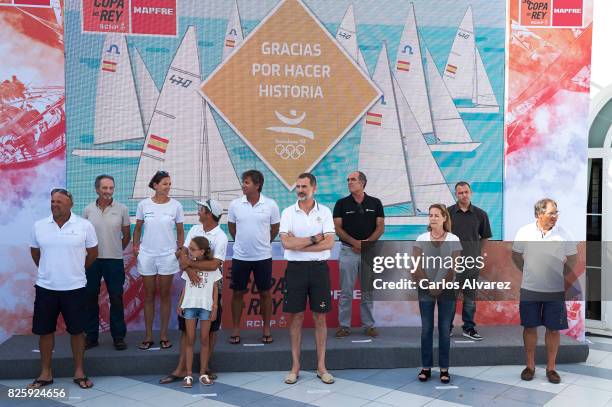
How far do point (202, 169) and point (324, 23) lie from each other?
1859mm

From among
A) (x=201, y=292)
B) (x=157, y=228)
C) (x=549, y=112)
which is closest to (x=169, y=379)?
(x=201, y=292)

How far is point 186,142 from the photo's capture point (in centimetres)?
577

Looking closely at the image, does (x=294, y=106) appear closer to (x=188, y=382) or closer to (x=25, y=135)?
(x=25, y=135)

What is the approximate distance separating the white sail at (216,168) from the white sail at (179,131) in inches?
2.6

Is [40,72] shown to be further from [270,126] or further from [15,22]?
[270,126]

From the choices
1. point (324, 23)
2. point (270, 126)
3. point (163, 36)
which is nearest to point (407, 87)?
point (324, 23)

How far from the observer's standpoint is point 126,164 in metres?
5.68

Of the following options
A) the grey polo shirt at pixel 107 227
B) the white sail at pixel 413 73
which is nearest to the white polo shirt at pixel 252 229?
the grey polo shirt at pixel 107 227

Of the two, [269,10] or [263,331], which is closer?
[263,331]

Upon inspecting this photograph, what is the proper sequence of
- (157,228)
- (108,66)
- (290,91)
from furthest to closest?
(290,91) < (108,66) < (157,228)

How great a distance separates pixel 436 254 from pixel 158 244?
2241 millimetres

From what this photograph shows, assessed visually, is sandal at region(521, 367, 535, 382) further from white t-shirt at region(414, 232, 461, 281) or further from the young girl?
the young girl

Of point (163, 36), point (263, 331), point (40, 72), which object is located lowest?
point (263, 331)

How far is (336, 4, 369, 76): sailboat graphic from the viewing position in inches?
233
